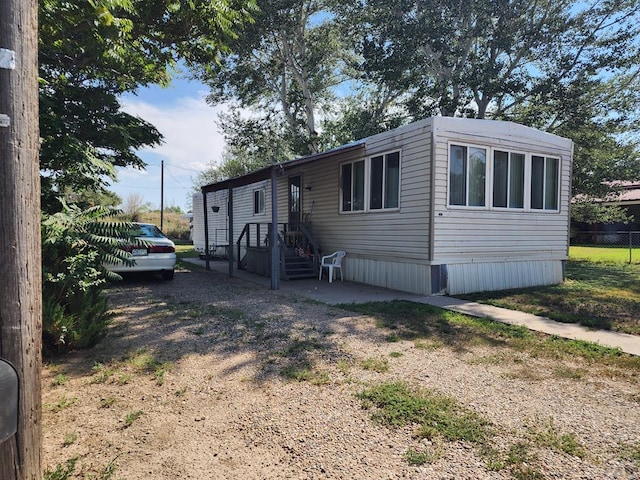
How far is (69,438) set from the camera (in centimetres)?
262

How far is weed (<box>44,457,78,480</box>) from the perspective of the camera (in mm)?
2174

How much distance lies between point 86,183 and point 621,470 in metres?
6.27

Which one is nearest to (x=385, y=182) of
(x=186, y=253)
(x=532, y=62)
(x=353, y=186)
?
(x=353, y=186)

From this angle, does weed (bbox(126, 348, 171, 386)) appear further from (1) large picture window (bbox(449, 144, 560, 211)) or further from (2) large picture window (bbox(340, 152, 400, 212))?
(1) large picture window (bbox(449, 144, 560, 211))

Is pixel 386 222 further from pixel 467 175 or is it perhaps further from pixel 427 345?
pixel 427 345

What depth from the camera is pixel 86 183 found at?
5570 mm

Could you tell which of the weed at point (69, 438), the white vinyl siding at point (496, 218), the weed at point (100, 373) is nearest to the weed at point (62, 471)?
the weed at point (69, 438)

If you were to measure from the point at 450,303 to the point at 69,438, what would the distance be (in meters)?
6.18

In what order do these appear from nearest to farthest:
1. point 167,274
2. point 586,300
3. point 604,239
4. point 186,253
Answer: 1. point 586,300
2. point 167,274
3. point 186,253
4. point 604,239

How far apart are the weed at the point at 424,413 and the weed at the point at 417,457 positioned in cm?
21

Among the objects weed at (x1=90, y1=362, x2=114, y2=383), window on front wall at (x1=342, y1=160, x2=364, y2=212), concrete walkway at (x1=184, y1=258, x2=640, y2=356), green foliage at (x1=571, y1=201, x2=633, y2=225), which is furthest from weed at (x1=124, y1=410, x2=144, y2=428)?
green foliage at (x1=571, y1=201, x2=633, y2=225)

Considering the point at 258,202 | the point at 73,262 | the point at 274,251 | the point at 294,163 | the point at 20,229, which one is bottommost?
the point at 274,251

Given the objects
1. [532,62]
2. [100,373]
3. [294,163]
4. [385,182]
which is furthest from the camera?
[532,62]

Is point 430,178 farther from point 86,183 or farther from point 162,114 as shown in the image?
point 162,114
